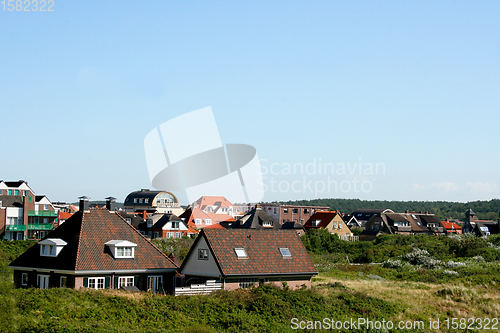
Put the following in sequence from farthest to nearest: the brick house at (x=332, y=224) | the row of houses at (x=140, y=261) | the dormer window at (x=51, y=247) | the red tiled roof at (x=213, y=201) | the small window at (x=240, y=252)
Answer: the red tiled roof at (x=213, y=201) → the brick house at (x=332, y=224) → the small window at (x=240, y=252) → the dormer window at (x=51, y=247) → the row of houses at (x=140, y=261)

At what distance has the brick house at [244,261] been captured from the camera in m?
30.6

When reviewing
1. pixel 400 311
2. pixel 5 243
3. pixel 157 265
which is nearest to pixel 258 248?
pixel 157 265

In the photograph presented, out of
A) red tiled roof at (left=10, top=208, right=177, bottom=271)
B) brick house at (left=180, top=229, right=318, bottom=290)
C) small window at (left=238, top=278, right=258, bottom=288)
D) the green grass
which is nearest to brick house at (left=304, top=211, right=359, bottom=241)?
the green grass

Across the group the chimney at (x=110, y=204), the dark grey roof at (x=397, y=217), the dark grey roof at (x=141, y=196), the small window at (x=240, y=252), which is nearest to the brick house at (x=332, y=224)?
the dark grey roof at (x=397, y=217)

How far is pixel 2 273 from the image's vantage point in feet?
129

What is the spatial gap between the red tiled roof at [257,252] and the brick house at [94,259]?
3.49 meters

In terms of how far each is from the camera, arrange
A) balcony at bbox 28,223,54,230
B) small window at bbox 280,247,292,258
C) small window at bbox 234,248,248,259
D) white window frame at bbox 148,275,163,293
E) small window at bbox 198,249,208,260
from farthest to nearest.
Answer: balcony at bbox 28,223,54,230 → small window at bbox 280,247,292,258 → small window at bbox 198,249,208,260 → small window at bbox 234,248,248,259 → white window frame at bbox 148,275,163,293

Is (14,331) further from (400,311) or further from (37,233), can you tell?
(37,233)

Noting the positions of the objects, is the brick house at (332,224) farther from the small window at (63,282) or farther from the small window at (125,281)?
the small window at (63,282)

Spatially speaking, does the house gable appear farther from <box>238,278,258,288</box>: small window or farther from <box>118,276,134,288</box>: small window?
<box>118,276,134,288</box>: small window

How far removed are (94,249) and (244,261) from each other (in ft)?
29.6

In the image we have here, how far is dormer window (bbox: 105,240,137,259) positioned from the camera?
30.4m

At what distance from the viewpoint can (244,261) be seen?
3139 centimetres

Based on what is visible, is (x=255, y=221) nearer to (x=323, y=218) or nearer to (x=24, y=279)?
(x=323, y=218)
